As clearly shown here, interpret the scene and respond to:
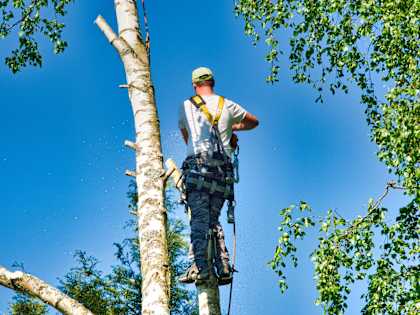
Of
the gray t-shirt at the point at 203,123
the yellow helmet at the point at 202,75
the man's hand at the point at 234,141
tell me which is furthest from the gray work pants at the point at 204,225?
the yellow helmet at the point at 202,75

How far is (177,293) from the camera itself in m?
22.5

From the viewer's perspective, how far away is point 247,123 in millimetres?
6477

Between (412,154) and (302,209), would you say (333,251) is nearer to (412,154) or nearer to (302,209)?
(302,209)

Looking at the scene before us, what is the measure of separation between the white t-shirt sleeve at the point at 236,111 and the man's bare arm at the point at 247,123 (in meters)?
0.09

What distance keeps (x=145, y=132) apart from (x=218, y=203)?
3.37ft

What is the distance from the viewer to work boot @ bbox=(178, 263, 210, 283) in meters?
5.18

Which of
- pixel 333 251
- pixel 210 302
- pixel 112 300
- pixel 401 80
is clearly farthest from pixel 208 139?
pixel 112 300

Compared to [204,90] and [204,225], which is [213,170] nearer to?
[204,225]

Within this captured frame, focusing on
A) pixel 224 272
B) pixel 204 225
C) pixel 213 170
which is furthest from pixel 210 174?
pixel 224 272

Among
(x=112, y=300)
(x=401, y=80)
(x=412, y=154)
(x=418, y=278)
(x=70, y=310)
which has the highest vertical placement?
(x=112, y=300)

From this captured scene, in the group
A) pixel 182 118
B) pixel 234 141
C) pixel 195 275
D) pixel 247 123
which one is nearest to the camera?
pixel 195 275

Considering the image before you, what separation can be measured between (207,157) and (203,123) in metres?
0.34

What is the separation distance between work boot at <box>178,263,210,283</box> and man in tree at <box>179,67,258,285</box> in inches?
7.3

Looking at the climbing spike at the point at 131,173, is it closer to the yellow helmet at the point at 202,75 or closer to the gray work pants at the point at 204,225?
the gray work pants at the point at 204,225
